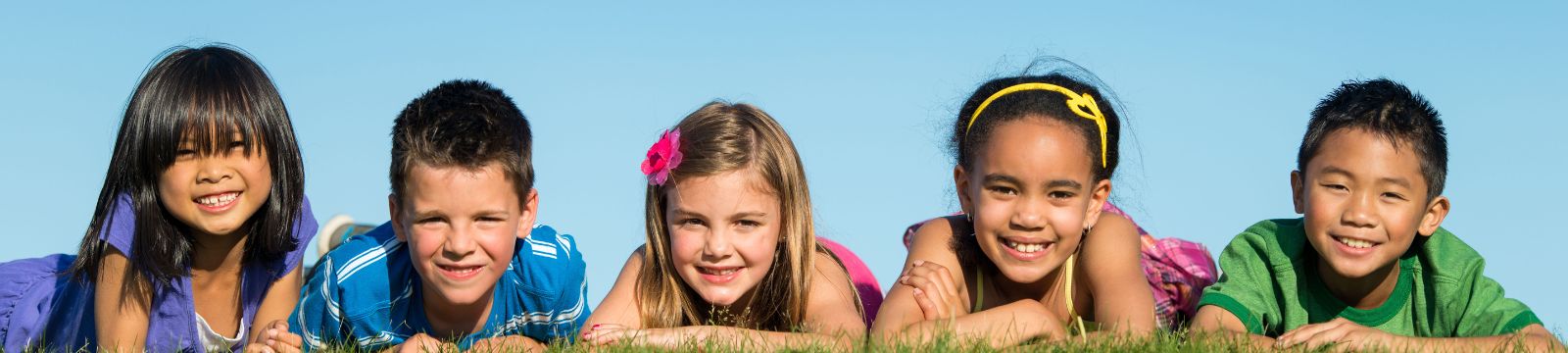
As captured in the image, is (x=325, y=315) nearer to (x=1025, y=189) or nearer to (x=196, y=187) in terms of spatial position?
(x=196, y=187)

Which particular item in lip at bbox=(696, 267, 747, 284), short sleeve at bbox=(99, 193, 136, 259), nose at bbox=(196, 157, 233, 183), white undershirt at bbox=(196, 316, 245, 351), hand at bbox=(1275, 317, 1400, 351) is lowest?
white undershirt at bbox=(196, 316, 245, 351)

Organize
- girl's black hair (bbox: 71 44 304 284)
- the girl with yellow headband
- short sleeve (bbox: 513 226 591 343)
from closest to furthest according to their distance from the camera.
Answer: the girl with yellow headband
short sleeve (bbox: 513 226 591 343)
girl's black hair (bbox: 71 44 304 284)

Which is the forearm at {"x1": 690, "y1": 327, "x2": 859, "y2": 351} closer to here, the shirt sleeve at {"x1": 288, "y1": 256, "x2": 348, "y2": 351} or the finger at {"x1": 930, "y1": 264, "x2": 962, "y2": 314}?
the finger at {"x1": 930, "y1": 264, "x2": 962, "y2": 314}

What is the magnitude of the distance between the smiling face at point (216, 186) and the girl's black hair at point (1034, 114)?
124 inches

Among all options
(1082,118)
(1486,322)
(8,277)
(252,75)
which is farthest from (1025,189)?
(8,277)

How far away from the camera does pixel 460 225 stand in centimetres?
548

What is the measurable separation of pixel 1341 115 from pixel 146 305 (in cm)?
536

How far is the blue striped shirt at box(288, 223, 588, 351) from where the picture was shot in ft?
19.0

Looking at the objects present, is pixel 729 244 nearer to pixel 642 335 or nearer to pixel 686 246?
pixel 686 246

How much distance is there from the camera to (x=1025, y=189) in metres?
5.57

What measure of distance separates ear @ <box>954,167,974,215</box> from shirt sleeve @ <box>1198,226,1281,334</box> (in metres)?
1.03

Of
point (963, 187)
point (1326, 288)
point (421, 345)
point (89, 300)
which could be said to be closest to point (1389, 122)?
point (1326, 288)

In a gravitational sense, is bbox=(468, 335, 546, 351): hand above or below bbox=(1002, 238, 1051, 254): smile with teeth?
below

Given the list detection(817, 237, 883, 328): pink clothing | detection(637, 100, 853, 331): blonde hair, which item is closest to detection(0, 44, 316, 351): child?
detection(637, 100, 853, 331): blonde hair
